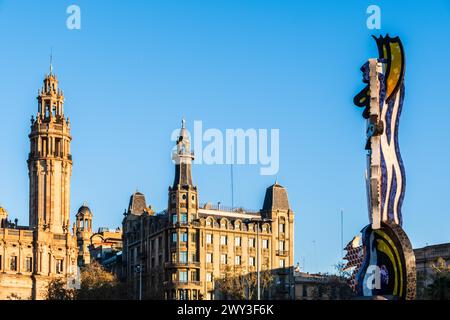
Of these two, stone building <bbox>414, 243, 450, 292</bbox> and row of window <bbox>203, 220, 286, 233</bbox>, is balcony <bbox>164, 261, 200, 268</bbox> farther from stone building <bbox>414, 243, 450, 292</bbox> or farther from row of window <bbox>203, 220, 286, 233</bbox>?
stone building <bbox>414, 243, 450, 292</bbox>

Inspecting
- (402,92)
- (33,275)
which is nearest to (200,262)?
(33,275)

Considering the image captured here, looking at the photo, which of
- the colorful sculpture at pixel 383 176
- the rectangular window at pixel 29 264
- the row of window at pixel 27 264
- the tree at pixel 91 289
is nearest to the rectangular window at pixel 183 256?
the tree at pixel 91 289

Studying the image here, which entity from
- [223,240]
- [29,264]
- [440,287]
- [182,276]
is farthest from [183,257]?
[440,287]

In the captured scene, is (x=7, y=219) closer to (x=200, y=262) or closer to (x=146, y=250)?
(x=146, y=250)

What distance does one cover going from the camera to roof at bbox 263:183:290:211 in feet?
545

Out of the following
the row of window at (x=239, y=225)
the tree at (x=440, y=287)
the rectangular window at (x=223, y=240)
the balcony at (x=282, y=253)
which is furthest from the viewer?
the balcony at (x=282, y=253)

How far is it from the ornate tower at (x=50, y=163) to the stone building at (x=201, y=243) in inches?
→ 550

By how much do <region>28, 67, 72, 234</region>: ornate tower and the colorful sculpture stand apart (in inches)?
3872

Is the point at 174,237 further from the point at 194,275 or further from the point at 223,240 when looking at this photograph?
the point at 223,240

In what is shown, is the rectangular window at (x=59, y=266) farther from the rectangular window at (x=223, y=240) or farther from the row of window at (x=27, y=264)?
the rectangular window at (x=223, y=240)

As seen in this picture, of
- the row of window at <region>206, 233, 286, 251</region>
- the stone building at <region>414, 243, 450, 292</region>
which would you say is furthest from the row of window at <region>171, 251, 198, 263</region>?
the stone building at <region>414, 243, 450, 292</region>

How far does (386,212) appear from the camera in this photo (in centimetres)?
7225

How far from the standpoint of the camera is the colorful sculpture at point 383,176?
70812 millimetres
